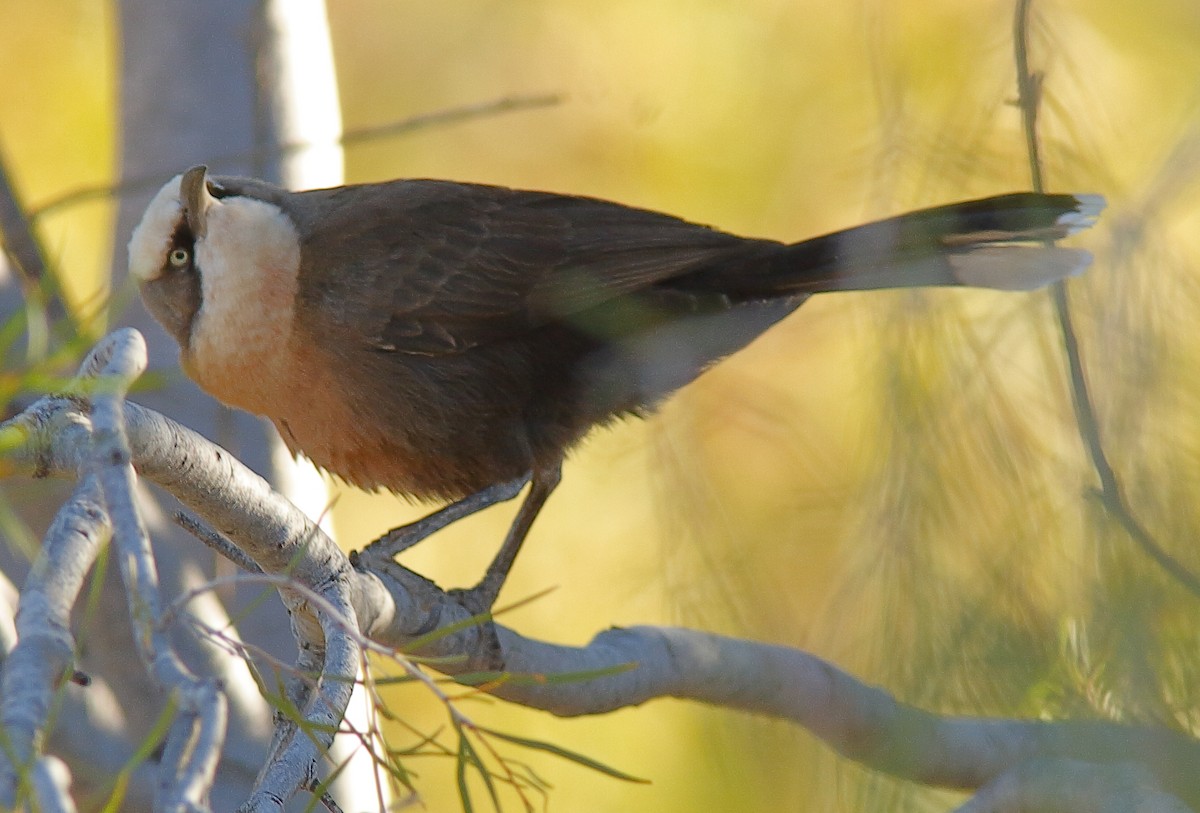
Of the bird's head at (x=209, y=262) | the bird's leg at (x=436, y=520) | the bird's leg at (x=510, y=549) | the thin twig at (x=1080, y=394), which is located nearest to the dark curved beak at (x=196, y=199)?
the bird's head at (x=209, y=262)

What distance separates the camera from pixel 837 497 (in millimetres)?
2570

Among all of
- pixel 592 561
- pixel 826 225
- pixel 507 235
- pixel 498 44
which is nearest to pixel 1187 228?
pixel 507 235

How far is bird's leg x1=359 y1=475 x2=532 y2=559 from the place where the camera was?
2.83 meters

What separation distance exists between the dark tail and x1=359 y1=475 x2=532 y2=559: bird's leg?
0.77 meters

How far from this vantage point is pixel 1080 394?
1.85m

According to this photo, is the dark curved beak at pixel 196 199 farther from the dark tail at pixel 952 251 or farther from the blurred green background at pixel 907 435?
the dark tail at pixel 952 251

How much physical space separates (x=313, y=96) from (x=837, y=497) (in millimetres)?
1906

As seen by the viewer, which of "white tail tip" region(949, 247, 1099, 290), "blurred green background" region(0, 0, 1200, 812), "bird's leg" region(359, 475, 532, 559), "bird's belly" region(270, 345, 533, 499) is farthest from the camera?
"bird's belly" region(270, 345, 533, 499)

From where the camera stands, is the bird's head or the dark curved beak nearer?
the dark curved beak

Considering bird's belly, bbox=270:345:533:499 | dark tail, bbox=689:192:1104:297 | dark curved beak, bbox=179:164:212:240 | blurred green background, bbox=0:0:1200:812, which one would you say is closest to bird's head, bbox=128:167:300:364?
dark curved beak, bbox=179:164:212:240

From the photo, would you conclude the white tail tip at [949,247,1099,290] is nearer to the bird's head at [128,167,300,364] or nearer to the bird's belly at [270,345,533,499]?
the bird's belly at [270,345,533,499]

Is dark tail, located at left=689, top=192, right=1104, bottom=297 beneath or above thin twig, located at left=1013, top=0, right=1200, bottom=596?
above

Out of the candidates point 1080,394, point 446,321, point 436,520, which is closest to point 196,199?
point 446,321

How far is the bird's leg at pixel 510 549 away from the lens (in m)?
2.88
